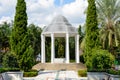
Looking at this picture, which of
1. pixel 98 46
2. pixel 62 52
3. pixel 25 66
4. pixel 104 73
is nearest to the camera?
pixel 104 73

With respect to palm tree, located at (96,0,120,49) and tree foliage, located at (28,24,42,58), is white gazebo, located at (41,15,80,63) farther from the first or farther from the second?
tree foliage, located at (28,24,42,58)

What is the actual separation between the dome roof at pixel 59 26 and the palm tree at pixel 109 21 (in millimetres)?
3801

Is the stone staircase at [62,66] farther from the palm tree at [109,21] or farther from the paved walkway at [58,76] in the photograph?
the paved walkway at [58,76]

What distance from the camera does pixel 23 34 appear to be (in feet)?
97.0

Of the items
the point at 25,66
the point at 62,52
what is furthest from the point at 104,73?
the point at 62,52

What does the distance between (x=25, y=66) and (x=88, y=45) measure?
7.33 meters

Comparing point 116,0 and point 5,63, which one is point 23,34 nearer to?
point 5,63

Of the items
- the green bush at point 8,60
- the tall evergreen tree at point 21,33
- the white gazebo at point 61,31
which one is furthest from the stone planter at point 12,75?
the white gazebo at point 61,31

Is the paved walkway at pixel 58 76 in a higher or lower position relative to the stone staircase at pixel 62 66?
lower

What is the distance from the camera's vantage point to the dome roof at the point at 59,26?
36781mm

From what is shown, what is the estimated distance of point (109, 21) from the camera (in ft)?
119

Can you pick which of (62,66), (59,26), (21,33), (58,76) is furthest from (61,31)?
(58,76)

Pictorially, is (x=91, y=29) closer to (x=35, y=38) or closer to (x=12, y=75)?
(x=12, y=75)

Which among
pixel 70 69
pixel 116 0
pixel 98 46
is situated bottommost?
pixel 70 69
